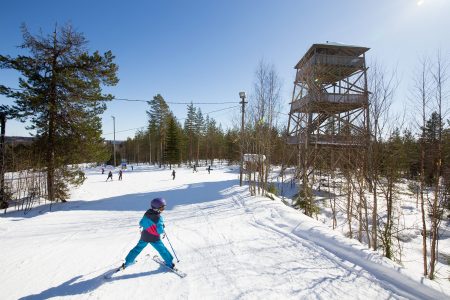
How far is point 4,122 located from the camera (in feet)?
43.6

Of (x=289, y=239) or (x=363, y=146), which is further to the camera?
(x=363, y=146)

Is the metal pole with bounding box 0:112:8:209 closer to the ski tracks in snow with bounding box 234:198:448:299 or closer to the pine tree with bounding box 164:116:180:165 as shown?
the ski tracks in snow with bounding box 234:198:448:299

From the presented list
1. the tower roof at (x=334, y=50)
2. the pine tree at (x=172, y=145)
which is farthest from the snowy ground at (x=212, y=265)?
the pine tree at (x=172, y=145)

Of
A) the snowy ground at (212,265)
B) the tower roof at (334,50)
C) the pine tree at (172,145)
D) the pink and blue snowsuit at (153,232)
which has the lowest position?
the snowy ground at (212,265)

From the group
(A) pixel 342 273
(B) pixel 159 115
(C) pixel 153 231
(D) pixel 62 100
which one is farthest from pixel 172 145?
(A) pixel 342 273

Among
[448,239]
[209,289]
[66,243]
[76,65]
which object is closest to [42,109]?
[76,65]

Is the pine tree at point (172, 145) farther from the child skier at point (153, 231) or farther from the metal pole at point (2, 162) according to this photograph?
the child skier at point (153, 231)

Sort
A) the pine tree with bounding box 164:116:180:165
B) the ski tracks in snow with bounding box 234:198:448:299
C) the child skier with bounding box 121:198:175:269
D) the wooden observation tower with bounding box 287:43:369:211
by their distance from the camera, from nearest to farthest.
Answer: the ski tracks in snow with bounding box 234:198:448:299, the child skier with bounding box 121:198:175:269, the wooden observation tower with bounding box 287:43:369:211, the pine tree with bounding box 164:116:180:165

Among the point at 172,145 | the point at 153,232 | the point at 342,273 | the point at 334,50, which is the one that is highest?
the point at 334,50

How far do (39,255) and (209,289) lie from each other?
455 centimetres

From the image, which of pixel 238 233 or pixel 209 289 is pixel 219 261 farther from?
pixel 238 233

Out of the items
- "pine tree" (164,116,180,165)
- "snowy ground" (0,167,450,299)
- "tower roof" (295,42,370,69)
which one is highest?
"tower roof" (295,42,370,69)

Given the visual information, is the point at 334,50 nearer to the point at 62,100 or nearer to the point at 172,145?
the point at 62,100

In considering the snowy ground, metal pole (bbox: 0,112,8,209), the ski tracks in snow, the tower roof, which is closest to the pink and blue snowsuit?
the snowy ground
